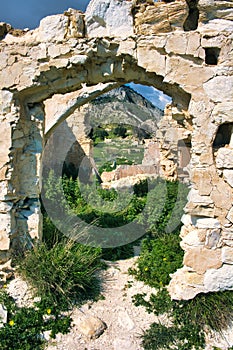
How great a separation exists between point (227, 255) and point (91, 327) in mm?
1768

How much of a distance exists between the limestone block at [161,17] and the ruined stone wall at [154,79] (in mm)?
11

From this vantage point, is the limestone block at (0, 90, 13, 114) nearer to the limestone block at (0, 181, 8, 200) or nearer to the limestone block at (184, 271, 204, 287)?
the limestone block at (0, 181, 8, 200)

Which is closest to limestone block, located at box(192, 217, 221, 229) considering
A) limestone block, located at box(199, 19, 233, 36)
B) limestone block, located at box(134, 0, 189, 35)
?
limestone block, located at box(199, 19, 233, 36)

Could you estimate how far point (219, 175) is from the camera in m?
3.44

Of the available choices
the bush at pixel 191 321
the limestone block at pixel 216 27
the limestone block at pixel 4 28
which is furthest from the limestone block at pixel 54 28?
the bush at pixel 191 321

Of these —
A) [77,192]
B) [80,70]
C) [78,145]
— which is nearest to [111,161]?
[78,145]

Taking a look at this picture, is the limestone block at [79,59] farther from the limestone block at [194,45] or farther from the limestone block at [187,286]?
the limestone block at [187,286]

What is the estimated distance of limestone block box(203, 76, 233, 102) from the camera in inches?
131

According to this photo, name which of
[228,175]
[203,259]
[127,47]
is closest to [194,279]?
[203,259]

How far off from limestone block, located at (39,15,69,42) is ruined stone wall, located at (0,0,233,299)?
12 mm

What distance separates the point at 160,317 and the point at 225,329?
2.39ft

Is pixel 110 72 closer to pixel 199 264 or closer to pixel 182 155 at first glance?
pixel 199 264

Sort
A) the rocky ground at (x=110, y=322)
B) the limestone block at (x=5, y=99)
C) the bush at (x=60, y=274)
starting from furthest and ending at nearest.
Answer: the limestone block at (x=5, y=99), the bush at (x=60, y=274), the rocky ground at (x=110, y=322)

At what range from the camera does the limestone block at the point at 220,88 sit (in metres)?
3.33
